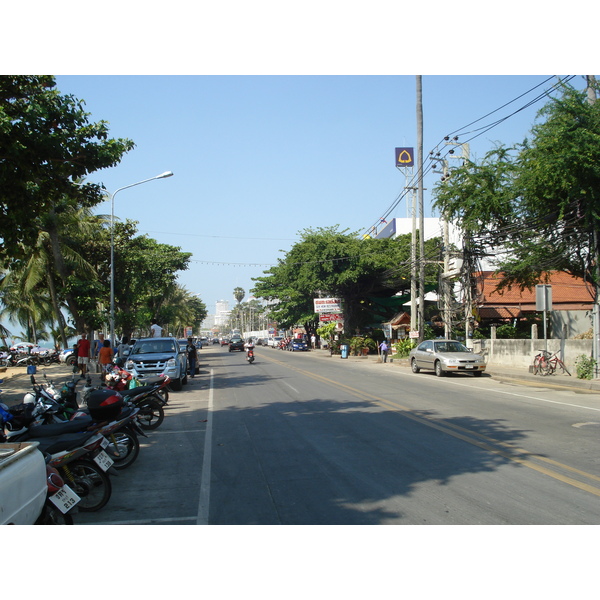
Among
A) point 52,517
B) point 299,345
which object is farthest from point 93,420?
point 299,345

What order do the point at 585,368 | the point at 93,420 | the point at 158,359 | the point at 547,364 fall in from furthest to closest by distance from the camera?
the point at 547,364
the point at 585,368
the point at 158,359
the point at 93,420

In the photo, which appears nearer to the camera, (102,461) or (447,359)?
(102,461)

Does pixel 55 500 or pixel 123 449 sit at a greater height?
pixel 55 500

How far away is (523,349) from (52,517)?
956 inches

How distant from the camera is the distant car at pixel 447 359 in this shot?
75.4 ft

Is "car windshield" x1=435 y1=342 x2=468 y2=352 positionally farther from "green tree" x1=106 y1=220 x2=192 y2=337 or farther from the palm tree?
the palm tree

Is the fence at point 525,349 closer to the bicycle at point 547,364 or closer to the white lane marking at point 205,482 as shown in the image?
the bicycle at point 547,364

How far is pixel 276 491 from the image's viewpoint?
679 centimetres

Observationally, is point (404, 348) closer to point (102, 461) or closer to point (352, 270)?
point (352, 270)

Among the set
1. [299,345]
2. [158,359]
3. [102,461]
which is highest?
[158,359]

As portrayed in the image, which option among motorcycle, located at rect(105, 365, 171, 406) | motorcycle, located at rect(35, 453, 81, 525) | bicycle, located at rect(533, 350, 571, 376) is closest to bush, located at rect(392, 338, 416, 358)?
bicycle, located at rect(533, 350, 571, 376)

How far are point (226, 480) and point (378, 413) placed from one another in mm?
6116

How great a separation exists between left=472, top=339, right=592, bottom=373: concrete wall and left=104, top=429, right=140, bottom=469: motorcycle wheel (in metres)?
18.7

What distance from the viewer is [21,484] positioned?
179 inches
